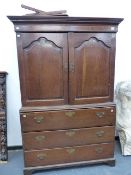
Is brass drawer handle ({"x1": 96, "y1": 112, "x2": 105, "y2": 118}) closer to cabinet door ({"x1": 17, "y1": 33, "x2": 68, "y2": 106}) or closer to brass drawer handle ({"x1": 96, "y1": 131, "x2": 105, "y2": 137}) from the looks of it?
brass drawer handle ({"x1": 96, "y1": 131, "x2": 105, "y2": 137})

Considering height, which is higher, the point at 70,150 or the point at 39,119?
the point at 39,119

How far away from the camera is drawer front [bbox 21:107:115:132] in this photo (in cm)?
205

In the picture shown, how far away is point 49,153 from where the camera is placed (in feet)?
7.06

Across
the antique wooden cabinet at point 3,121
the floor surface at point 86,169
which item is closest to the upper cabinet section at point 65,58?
the antique wooden cabinet at point 3,121

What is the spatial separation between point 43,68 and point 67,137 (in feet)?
2.53

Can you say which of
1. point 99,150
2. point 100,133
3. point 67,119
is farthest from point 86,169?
point 67,119

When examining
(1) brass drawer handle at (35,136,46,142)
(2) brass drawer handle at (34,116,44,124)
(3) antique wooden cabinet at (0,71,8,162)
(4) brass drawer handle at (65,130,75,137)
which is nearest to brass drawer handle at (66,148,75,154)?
(4) brass drawer handle at (65,130,75,137)

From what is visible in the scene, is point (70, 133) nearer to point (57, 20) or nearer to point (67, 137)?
point (67, 137)

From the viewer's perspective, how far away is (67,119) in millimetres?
2098

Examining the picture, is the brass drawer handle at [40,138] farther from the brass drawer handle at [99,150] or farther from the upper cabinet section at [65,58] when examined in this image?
the brass drawer handle at [99,150]

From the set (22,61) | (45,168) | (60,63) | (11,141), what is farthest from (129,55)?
(11,141)

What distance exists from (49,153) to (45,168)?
0.59 feet

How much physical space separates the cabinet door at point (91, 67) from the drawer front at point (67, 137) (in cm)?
33

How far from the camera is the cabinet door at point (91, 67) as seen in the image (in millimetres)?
1997
